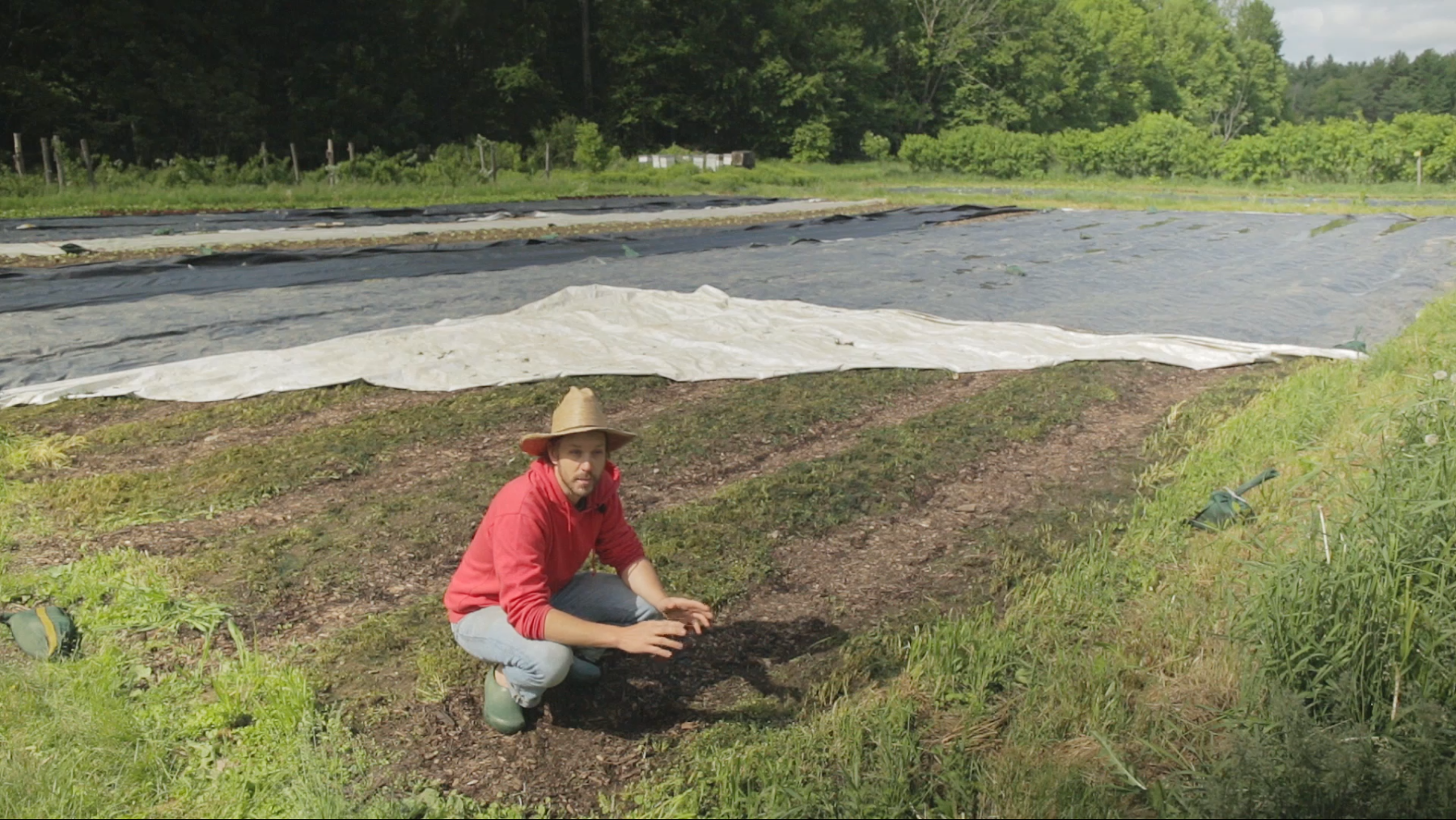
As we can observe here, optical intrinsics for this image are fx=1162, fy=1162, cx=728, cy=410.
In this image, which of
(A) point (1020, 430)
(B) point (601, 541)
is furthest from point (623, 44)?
(B) point (601, 541)

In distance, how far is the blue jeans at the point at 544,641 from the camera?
9.45ft

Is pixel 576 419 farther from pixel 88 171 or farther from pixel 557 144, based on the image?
pixel 557 144

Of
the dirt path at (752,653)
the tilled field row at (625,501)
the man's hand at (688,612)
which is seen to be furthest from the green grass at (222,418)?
the man's hand at (688,612)

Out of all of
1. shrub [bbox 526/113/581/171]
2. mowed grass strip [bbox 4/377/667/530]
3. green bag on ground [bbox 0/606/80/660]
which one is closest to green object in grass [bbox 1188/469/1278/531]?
mowed grass strip [bbox 4/377/667/530]

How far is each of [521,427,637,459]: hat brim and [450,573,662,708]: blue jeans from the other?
0.41 metres

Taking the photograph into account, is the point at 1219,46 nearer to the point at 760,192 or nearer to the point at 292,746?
the point at 760,192

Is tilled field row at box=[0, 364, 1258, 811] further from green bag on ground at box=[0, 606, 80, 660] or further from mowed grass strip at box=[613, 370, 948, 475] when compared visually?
green bag on ground at box=[0, 606, 80, 660]

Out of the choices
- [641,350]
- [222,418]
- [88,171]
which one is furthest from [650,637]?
[88,171]

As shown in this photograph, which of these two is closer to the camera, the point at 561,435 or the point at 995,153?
the point at 561,435

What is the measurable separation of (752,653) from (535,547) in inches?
36.3

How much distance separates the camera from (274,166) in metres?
23.3

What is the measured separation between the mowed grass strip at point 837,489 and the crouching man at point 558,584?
2.40 feet

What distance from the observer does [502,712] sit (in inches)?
118

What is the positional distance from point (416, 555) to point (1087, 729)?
2437 mm
